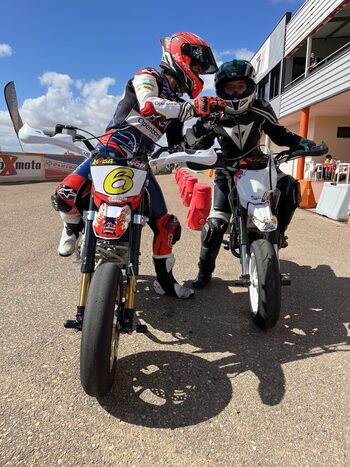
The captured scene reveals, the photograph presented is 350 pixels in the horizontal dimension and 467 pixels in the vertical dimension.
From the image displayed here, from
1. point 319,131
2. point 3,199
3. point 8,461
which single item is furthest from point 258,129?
point 319,131

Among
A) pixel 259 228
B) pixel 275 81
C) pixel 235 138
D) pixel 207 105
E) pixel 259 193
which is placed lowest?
pixel 259 228

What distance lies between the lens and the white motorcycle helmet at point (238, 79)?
144 inches

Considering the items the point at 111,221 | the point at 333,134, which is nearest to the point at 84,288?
the point at 111,221

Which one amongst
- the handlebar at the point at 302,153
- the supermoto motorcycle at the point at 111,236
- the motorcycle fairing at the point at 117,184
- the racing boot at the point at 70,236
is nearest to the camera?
the supermoto motorcycle at the point at 111,236

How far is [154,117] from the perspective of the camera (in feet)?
9.93

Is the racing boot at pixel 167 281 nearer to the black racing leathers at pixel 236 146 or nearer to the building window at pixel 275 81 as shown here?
the black racing leathers at pixel 236 146

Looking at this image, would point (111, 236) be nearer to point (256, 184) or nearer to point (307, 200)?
point (256, 184)

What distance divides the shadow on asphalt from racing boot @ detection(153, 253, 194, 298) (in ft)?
0.28

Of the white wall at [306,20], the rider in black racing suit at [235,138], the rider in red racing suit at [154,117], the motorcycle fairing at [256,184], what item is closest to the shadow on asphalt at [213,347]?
the rider in black racing suit at [235,138]

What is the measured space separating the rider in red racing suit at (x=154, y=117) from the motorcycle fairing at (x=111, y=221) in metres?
0.53

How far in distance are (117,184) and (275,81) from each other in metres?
26.9

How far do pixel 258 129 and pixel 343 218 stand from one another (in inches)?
217

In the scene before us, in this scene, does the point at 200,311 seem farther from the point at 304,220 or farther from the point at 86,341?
the point at 304,220

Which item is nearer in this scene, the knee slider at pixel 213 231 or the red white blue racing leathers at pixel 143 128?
the red white blue racing leathers at pixel 143 128
